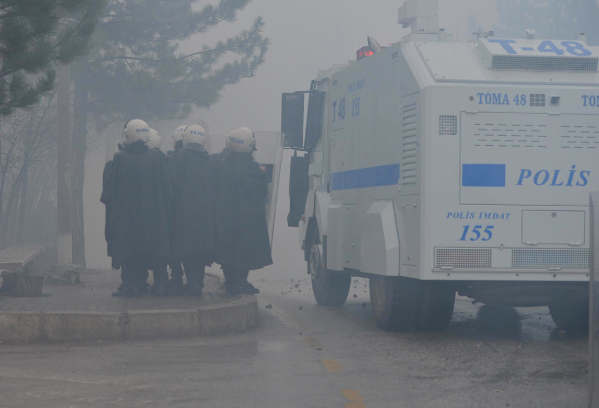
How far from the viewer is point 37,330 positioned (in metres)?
8.02

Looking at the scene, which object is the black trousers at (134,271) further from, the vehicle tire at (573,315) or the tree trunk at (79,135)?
the tree trunk at (79,135)

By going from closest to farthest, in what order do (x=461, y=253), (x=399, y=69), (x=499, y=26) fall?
(x=461, y=253)
(x=399, y=69)
(x=499, y=26)

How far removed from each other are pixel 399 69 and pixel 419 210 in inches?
57.2

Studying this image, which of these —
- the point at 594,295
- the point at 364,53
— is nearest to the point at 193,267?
the point at 364,53

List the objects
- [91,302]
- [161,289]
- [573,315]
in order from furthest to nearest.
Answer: [161,289] < [91,302] < [573,315]

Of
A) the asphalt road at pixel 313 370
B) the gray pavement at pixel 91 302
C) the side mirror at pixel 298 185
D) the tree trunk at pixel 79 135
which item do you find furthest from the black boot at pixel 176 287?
the tree trunk at pixel 79 135

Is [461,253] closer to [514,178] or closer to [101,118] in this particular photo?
[514,178]

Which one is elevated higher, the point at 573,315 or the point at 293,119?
the point at 293,119

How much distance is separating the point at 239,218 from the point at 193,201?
2.17 ft

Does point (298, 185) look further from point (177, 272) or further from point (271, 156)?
point (177, 272)

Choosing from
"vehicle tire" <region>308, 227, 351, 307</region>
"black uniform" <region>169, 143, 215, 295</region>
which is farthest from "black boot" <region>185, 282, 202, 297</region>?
"vehicle tire" <region>308, 227, 351, 307</region>

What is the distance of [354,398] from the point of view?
5.89 meters

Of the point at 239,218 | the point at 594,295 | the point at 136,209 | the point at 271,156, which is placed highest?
the point at 271,156

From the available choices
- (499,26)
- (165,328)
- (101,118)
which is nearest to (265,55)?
(101,118)
